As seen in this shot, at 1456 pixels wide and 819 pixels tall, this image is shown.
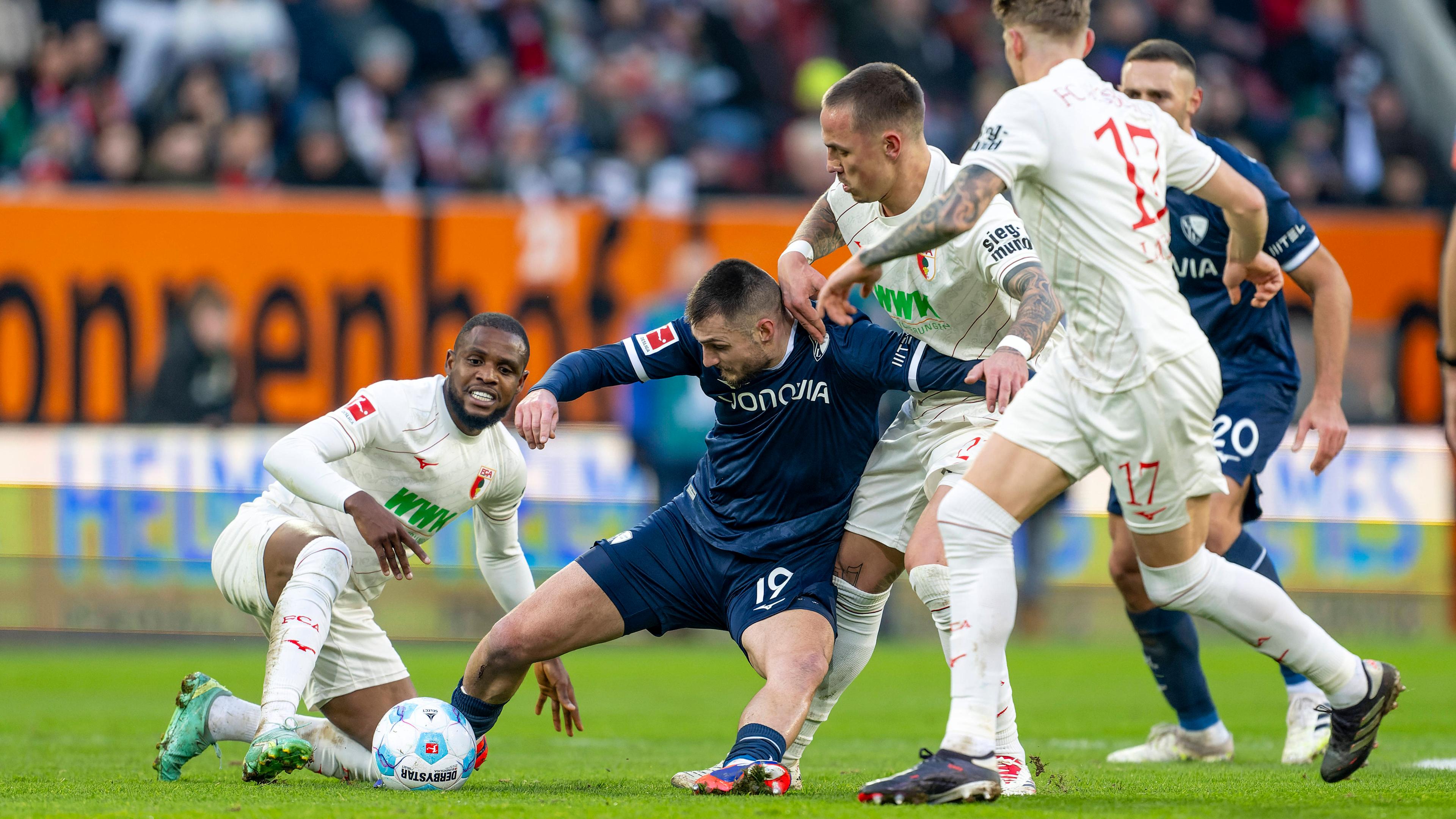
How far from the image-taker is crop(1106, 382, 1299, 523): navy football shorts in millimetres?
6539

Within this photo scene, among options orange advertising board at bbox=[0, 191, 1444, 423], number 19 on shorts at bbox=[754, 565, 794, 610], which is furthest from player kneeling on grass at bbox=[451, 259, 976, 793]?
orange advertising board at bbox=[0, 191, 1444, 423]

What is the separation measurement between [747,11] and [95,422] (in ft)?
26.7

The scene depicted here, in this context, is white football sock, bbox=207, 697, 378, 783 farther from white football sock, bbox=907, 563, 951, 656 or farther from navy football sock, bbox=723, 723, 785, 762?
white football sock, bbox=907, 563, 951, 656

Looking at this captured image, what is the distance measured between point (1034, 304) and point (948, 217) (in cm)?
83

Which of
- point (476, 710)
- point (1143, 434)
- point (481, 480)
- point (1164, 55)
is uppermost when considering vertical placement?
point (1164, 55)

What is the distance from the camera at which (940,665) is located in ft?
39.6

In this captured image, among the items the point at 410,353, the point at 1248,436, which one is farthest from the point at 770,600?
the point at 410,353

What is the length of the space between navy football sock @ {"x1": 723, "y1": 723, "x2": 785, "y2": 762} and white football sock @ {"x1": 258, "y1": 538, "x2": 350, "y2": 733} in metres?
1.50

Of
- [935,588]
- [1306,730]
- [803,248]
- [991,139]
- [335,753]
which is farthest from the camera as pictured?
[1306,730]

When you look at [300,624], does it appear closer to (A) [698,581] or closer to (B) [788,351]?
(A) [698,581]

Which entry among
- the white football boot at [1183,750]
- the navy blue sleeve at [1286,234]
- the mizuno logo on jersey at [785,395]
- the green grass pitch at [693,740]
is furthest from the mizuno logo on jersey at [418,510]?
the navy blue sleeve at [1286,234]

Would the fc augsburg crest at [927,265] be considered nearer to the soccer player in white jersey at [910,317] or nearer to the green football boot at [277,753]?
the soccer player in white jersey at [910,317]

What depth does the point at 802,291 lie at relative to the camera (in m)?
5.53

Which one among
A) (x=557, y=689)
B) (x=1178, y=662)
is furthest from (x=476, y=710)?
(x=1178, y=662)
